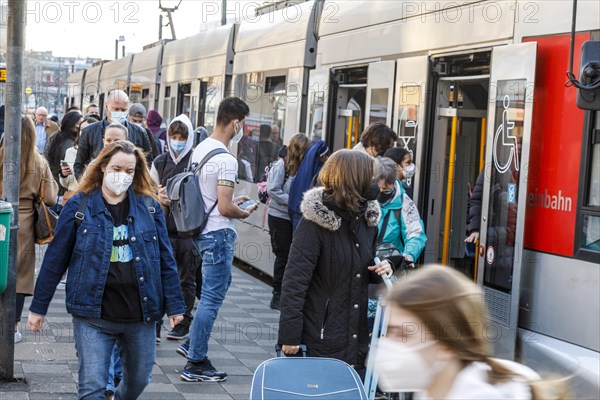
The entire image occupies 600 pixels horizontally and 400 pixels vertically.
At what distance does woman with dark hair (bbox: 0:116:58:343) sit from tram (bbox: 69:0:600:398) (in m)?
3.07

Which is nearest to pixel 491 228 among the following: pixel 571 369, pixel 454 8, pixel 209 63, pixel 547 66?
pixel 547 66

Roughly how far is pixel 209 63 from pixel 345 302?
482 inches

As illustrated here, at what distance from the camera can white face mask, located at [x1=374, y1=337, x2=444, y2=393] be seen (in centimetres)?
254

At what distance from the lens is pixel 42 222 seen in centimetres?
808

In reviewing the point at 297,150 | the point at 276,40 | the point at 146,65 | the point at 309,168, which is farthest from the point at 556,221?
the point at 146,65

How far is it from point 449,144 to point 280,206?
2399 millimetres

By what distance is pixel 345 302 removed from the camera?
5.57 m

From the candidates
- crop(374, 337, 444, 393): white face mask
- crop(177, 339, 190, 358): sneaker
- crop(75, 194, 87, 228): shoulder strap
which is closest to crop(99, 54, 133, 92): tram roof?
crop(177, 339, 190, 358): sneaker

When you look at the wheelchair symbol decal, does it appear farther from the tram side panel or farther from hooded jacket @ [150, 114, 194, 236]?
hooded jacket @ [150, 114, 194, 236]

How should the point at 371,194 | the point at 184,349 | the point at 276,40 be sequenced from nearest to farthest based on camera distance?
the point at 371,194 < the point at 184,349 < the point at 276,40

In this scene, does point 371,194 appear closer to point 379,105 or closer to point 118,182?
point 118,182

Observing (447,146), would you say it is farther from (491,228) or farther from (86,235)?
(86,235)

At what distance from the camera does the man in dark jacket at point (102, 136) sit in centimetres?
968

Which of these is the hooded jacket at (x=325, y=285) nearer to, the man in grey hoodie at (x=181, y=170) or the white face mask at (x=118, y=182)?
the white face mask at (x=118, y=182)
